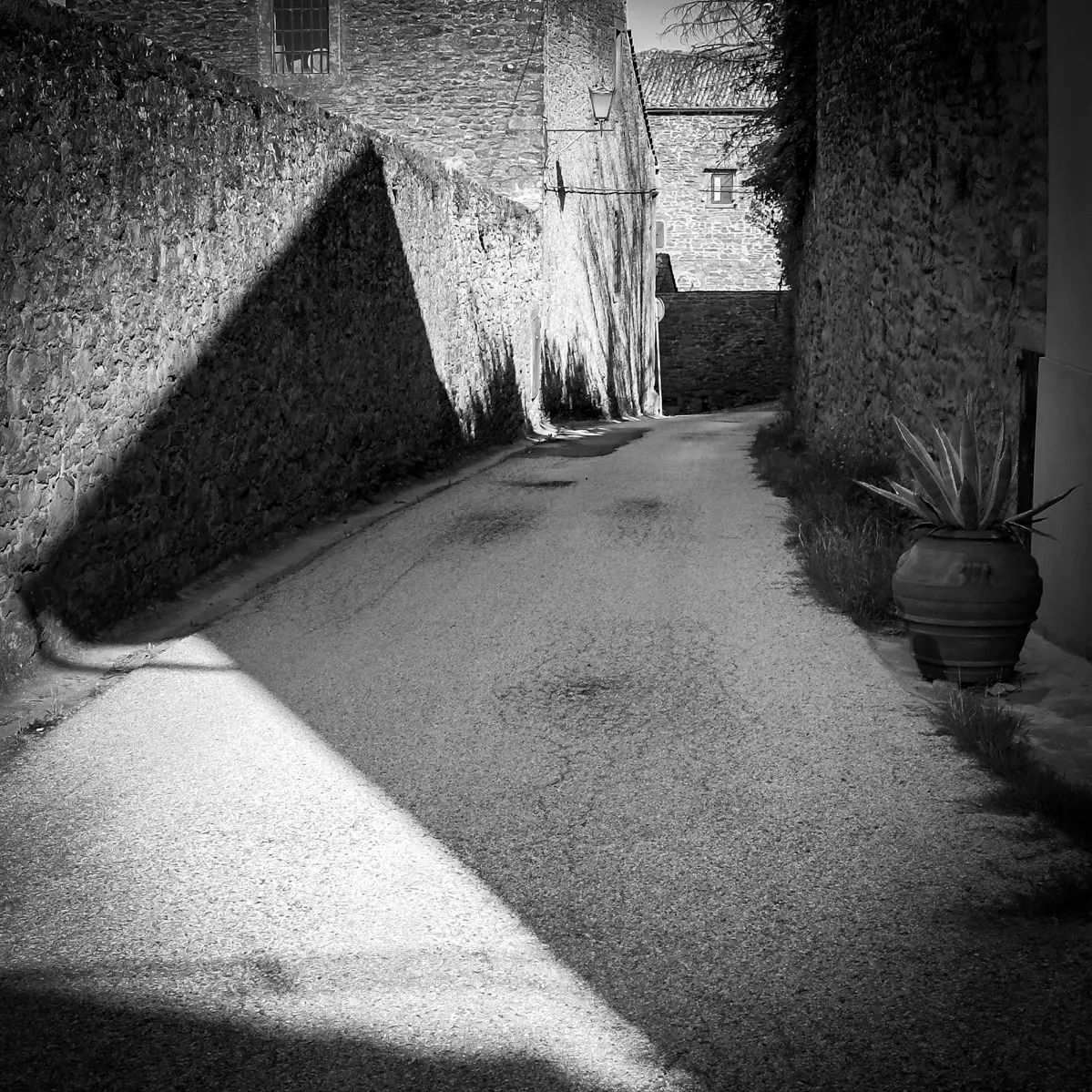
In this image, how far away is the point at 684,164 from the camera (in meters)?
42.6

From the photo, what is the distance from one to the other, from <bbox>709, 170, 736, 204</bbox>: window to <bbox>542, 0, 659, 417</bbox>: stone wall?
38.4ft

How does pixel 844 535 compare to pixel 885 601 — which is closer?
pixel 885 601

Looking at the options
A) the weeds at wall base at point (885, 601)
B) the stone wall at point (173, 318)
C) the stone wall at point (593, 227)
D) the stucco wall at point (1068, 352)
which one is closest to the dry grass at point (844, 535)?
the weeds at wall base at point (885, 601)

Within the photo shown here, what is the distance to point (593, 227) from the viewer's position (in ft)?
82.6

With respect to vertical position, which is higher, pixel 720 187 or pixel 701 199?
pixel 720 187

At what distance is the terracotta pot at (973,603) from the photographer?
542cm

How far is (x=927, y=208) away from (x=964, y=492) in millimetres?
3883

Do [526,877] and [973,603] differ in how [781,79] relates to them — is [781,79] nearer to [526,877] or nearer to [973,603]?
[973,603]

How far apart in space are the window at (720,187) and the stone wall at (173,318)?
104ft

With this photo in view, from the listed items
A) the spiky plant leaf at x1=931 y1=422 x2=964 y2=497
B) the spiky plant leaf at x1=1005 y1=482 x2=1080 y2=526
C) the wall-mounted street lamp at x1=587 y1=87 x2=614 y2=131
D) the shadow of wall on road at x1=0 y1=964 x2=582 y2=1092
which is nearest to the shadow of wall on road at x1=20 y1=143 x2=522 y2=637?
the shadow of wall on road at x1=0 y1=964 x2=582 y2=1092

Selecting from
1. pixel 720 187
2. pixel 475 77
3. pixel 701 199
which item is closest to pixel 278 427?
pixel 475 77

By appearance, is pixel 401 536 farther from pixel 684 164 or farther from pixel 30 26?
pixel 684 164

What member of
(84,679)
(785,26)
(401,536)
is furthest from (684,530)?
(785,26)

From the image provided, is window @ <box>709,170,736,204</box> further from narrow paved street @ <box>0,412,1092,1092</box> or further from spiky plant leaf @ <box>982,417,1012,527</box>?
spiky plant leaf @ <box>982,417,1012,527</box>
